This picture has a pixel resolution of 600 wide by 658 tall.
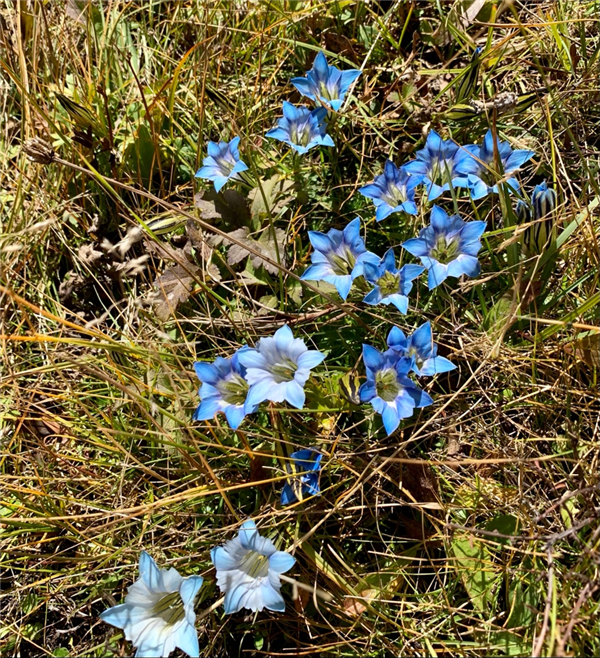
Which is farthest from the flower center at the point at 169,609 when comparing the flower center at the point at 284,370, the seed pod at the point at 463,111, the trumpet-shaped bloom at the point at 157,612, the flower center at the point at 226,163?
the seed pod at the point at 463,111

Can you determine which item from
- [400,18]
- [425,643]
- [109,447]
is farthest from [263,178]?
[425,643]

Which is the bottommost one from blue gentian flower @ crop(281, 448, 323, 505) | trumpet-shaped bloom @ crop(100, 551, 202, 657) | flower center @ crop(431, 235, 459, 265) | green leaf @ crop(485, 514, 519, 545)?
trumpet-shaped bloom @ crop(100, 551, 202, 657)

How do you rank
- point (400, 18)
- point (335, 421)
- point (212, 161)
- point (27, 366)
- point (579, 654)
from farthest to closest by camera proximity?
point (400, 18) → point (27, 366) → point (212, 161) → point (335, 421) → point (579, 654)

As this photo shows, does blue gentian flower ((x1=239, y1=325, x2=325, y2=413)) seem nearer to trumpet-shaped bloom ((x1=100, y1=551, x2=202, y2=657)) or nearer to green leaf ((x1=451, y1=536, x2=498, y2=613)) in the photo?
trumpet-shaped bloom ((x1=100, y1=551, x2=202, y2=657))

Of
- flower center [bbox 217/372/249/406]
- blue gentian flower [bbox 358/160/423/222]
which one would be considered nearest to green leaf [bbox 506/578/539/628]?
flower center [bbox 217/372/249/406]

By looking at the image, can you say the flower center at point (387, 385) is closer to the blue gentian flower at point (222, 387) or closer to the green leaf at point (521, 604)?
the blue gentian flower at point (222, 387)

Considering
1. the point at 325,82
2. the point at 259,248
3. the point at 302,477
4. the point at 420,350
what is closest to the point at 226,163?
the point at 259,248

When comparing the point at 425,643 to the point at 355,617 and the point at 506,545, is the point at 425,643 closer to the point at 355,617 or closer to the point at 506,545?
the point at 355,617

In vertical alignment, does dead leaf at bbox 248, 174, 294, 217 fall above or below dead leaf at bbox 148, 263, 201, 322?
above
